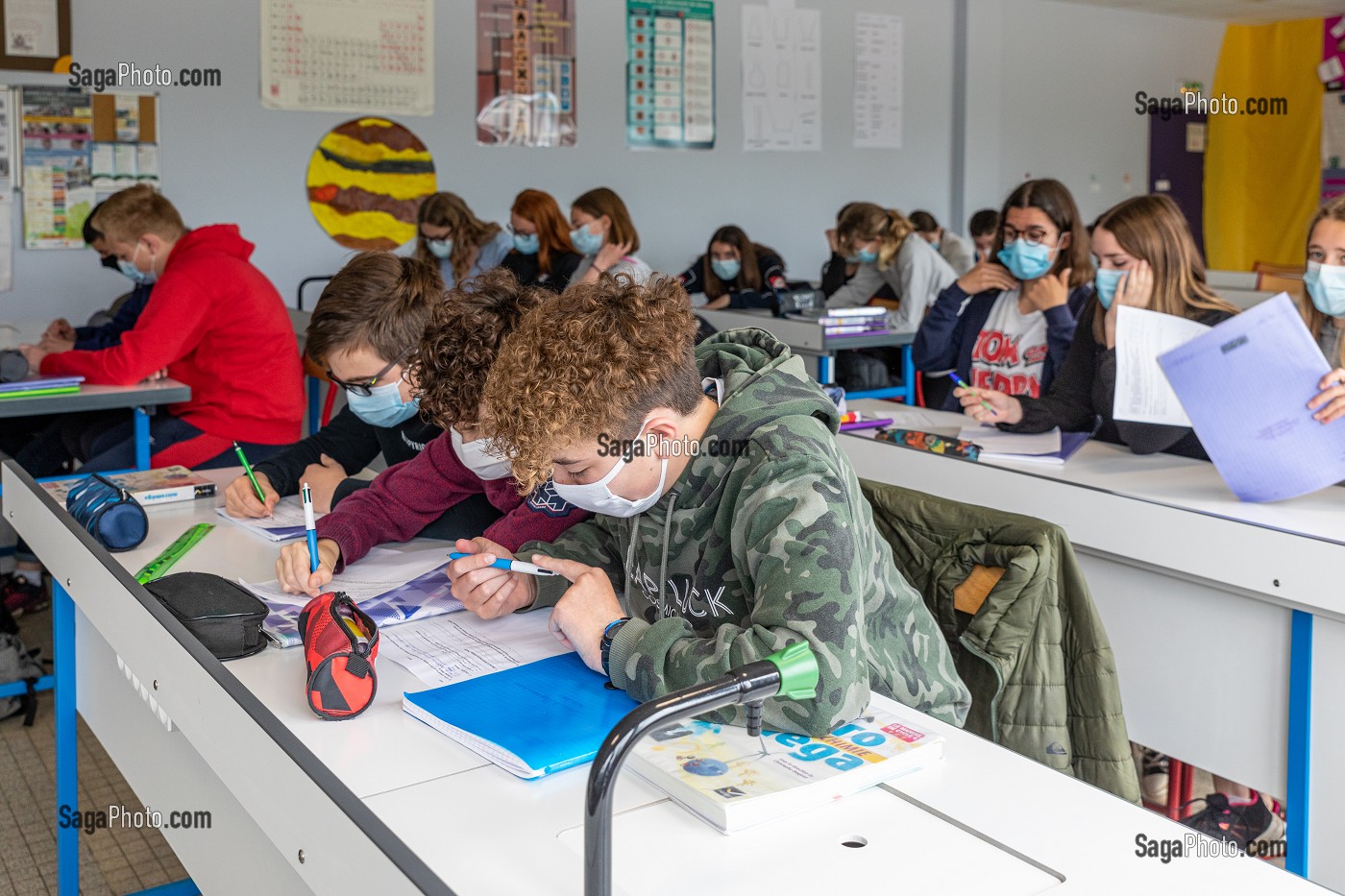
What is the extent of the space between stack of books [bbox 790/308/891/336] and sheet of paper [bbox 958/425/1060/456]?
201 cm

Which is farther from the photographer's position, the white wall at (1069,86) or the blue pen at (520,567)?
the white wall at (1069,86)

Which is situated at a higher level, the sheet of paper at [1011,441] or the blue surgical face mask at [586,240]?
the blue surgical face mask at [586,240]

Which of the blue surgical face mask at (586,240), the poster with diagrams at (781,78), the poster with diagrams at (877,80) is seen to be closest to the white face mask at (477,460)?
the blue surgical face mask at (586,240)

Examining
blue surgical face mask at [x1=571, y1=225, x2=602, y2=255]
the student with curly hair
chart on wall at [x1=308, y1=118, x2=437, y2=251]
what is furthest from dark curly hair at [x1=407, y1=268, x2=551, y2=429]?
chart on wall at [x1=308, y1=118, x2=437, y2=251]

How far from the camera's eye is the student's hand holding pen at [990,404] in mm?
2564

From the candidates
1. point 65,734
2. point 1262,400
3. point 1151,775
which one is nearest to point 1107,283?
point 1262,400

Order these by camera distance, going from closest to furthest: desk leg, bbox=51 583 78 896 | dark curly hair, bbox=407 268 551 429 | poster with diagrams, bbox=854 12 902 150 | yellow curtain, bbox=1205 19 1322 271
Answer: dark curly hair, bbox=407 268 551 429 < desk leg, bbox=51 583 78 896 < poster with diagrams, bbox=854 12 902 150 < yellow curtain, bbox=1205 19 1322 271

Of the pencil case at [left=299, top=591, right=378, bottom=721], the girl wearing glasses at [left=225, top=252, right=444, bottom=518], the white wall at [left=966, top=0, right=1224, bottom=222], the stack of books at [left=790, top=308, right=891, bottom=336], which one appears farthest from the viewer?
the white wall at [left=966, top=0, right=1224, bottom=222]

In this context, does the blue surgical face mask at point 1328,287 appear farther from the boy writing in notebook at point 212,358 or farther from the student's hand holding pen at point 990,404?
the boy writing in notebook at point 212,358

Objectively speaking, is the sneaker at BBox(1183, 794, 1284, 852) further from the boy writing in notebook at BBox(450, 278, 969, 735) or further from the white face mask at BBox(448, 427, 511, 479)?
the white face mask at BBox(448, 427, 511, 479)

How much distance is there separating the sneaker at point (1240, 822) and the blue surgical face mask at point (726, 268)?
4.35 metres

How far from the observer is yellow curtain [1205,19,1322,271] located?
8.88 metres

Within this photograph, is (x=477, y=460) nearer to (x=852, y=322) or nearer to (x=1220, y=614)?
(x=1220, y=614)

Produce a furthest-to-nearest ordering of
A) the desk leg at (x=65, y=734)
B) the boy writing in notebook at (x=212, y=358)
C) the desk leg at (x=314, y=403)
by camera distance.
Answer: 1. the desk leg at (x=314, y=403)
2. the boy writing in notebook at (x=212, y=358)
3. the desk leg at (x=65, y=734)
